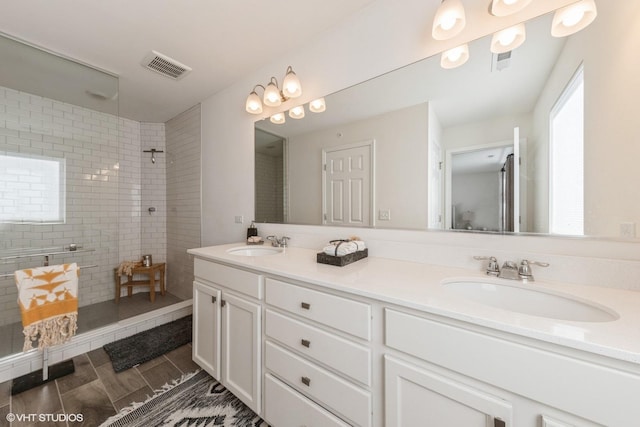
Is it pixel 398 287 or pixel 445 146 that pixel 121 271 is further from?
pixel 445 146

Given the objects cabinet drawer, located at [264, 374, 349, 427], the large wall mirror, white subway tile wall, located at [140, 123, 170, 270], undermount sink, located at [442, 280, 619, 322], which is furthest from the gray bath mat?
undermount sink, located at [442, 280, 619, 322]

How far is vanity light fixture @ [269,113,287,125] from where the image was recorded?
1.95 metres

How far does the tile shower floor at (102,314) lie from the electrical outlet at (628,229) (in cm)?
348

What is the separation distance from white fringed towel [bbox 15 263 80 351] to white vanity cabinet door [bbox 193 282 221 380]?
93cm

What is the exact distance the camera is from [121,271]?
9.20 feet

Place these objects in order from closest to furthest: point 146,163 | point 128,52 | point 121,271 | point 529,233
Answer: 1. point 529,233
2. point 128,52
3. point 121,271
4. point 146,163

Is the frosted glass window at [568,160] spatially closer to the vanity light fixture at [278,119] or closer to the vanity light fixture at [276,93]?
the vanity light fixture at [276,93]

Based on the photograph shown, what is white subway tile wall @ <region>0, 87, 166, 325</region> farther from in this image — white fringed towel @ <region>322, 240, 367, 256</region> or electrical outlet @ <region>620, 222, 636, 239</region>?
electrical outlet @ <region>620, 222, 636, 239</region>

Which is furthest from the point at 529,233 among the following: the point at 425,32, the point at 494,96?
the point at 425,32

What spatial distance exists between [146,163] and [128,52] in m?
1.76

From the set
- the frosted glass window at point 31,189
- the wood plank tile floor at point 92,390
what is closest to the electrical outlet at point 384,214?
the wood plank tile floor at point 92,390

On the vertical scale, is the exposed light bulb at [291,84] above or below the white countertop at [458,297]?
above

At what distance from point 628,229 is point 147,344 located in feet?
10.1

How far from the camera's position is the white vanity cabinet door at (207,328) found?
1472 millimetres
